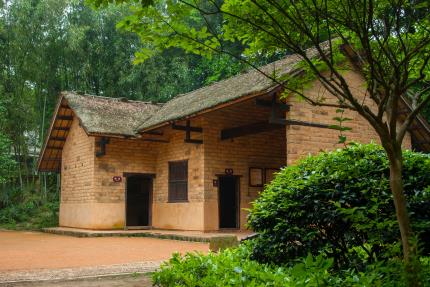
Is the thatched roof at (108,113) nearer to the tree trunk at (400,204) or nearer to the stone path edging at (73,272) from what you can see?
the stone path edging at (73,272)

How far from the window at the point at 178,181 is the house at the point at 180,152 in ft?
0.11

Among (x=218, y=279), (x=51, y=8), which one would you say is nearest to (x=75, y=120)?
(x=51, y=8)

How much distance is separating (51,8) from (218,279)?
74.3 feet

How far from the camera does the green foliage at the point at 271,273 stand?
342 cm

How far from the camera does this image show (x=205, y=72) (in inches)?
1210

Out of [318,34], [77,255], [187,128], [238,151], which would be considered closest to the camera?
[318,34]

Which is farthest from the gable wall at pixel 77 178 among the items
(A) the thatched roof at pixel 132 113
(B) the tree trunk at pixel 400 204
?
(B) the tree trunk at pixel 400 204

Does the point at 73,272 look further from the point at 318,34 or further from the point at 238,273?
the point at 318,34

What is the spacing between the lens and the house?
1491 cm

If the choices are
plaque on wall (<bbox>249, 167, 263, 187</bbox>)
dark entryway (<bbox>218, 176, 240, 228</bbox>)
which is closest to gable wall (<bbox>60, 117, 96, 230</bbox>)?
dark entryway (<bbox>218, 176, 240, 228</bbox>)

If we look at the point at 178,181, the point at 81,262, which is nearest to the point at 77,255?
the point at 81,262

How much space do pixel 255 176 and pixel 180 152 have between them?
2656 millimetres

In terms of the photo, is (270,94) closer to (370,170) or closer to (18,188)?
(370,170)

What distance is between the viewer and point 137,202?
2072cm
